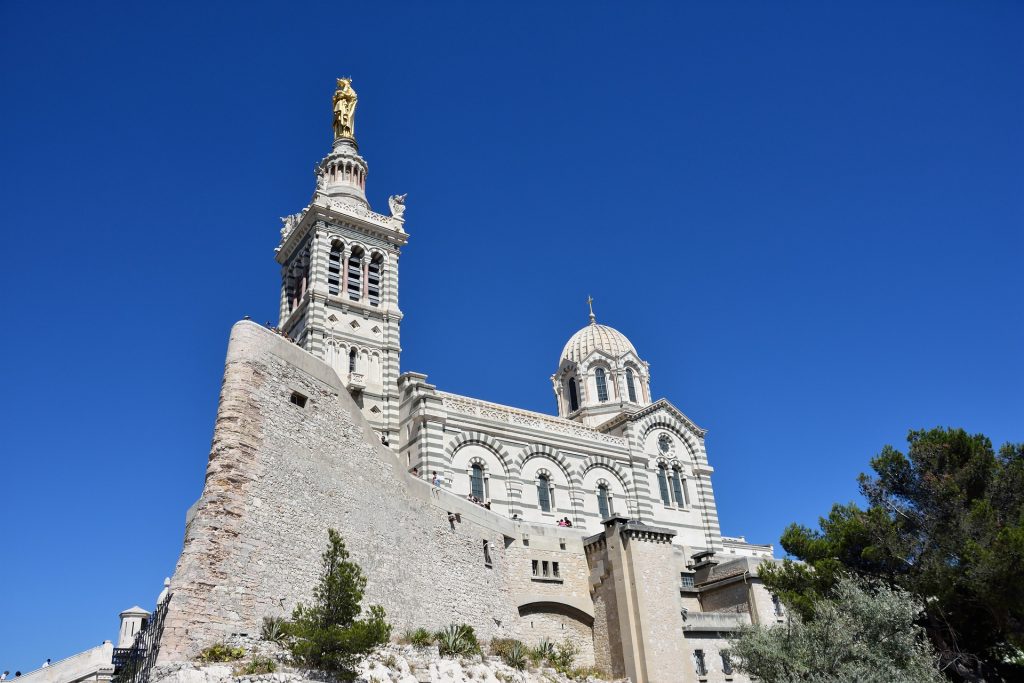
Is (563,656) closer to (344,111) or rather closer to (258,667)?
(258,667)

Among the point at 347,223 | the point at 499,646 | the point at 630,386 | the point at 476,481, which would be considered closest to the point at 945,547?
the point at 499,646

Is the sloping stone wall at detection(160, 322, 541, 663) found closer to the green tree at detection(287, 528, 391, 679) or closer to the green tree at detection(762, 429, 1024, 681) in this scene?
the green tree at detection(287, 528, 391, 679)

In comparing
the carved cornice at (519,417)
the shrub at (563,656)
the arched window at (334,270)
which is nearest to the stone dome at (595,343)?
the carved cornice at (519,417)

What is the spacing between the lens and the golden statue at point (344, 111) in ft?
152

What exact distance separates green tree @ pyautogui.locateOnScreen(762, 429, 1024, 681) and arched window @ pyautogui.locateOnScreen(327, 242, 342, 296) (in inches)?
887

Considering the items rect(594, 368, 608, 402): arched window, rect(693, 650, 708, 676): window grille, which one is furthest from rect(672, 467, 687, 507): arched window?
rect(693, 650, 708, 676): window grille

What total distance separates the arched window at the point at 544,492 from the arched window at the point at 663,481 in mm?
6937

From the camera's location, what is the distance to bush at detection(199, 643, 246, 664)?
1512 centimetres

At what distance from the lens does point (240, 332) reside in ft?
63.1

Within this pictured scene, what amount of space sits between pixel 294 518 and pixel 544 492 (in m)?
22.0

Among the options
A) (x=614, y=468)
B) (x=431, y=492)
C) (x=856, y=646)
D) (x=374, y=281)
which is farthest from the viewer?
(x=614, y=468)

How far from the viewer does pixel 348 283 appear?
132 ft

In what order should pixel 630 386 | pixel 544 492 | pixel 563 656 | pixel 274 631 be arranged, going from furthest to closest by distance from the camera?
pixel 630 386, pixel 544 492, pixel 563 656, pixel 274 631

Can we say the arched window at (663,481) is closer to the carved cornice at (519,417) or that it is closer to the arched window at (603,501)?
the carved cornice at (519,417)
